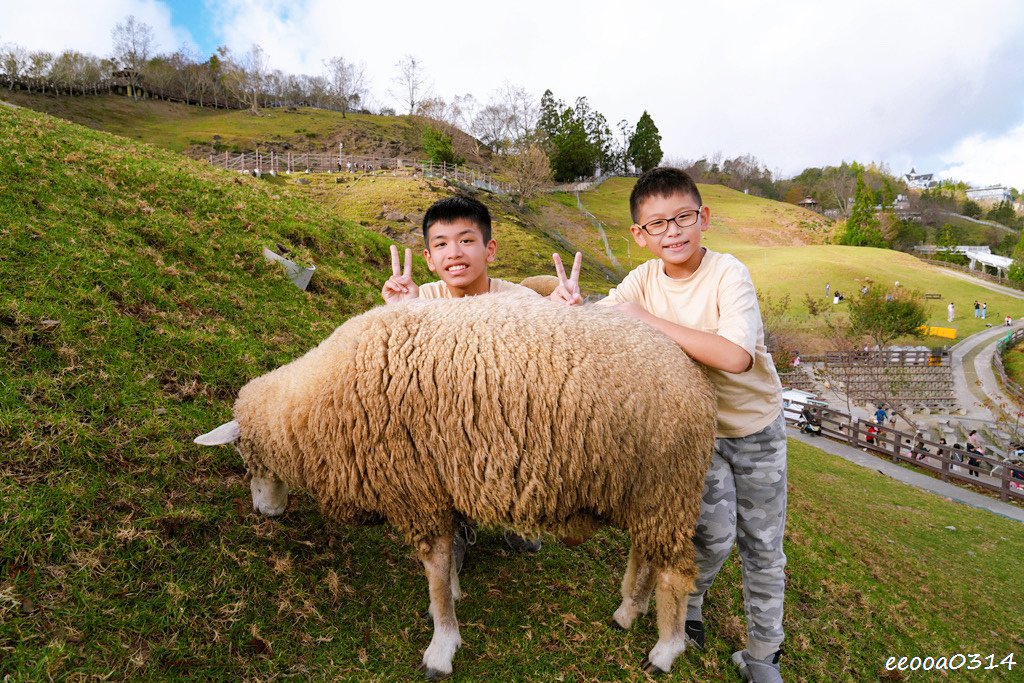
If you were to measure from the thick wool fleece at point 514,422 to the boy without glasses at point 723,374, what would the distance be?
0.69ft

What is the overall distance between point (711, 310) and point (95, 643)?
3.71 meters

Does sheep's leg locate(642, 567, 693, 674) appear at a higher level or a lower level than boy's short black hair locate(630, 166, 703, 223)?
lower

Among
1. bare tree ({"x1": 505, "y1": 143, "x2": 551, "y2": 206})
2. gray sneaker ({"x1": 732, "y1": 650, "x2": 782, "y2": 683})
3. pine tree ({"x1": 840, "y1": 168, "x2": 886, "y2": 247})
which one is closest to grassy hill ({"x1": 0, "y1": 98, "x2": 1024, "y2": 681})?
gray sneaker ({"x1": 732, "y1": 650, "x2": 782, "y2": 683})

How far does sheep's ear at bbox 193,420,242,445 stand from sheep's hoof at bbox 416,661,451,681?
194 centimetres

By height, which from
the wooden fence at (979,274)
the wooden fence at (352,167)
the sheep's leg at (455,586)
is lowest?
the sheep's leg at (455,586)

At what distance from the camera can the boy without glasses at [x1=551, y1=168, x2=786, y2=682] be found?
8.95 ft

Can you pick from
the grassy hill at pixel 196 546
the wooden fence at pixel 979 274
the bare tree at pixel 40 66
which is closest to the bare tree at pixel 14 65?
the bare tree at pixel 40 66

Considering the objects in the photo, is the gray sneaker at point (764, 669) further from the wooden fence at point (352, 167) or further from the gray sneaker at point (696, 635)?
the wooden fence at point (352, 167)

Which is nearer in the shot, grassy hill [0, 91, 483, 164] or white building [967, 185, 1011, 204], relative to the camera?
grassy hill [0, 91, 483, 164]

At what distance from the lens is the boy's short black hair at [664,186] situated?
9.27ft

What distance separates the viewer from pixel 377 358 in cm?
279

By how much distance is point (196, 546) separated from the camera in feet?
9.57

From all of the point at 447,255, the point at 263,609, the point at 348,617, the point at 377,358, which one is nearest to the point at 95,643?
the point at 263,609

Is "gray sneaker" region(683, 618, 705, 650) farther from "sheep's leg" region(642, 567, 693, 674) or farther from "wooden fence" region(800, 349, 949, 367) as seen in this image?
"wooden fence" region(800, 349, 949, 367)
